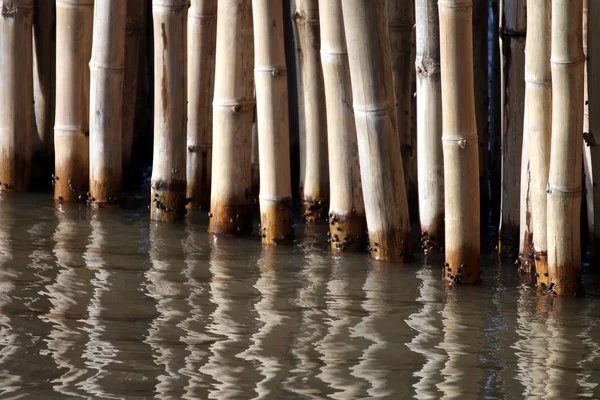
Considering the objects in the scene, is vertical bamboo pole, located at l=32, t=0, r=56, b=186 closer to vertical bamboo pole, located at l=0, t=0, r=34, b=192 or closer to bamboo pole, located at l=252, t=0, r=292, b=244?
vertical bamboo pole, located at l=0, t=0, r=34, b=192

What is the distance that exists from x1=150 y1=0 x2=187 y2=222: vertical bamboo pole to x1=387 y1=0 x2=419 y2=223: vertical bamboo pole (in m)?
1.22

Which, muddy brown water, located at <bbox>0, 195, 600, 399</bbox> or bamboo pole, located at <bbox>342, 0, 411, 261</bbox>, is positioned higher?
bamboo pole, located at <bbox>342, 0, 411, 261</bbox>

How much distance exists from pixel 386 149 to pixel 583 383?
171 cm

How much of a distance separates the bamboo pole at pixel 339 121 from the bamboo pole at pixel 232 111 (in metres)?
0.51

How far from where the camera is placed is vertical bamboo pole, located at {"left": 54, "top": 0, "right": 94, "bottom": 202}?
245 inches

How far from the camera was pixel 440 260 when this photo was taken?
18.1 feet

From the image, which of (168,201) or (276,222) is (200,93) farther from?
(276,222)

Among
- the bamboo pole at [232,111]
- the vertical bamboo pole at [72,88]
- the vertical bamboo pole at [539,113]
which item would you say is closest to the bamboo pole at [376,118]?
the vertical bamboo pole at [539,113]

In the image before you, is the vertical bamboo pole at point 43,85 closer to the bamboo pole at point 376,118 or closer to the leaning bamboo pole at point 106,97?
the leaning bamboo pole at point 106,97

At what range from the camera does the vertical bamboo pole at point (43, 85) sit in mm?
6793

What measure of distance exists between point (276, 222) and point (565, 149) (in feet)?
Result: 5.71

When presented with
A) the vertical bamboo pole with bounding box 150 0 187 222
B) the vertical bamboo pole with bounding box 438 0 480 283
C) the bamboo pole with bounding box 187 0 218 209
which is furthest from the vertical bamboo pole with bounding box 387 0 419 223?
the vertical bamboo pole with bounding box 150 0 187 222

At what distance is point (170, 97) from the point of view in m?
5.91

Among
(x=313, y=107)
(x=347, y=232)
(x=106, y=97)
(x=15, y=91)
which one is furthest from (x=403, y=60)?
(x=15, y=91)
